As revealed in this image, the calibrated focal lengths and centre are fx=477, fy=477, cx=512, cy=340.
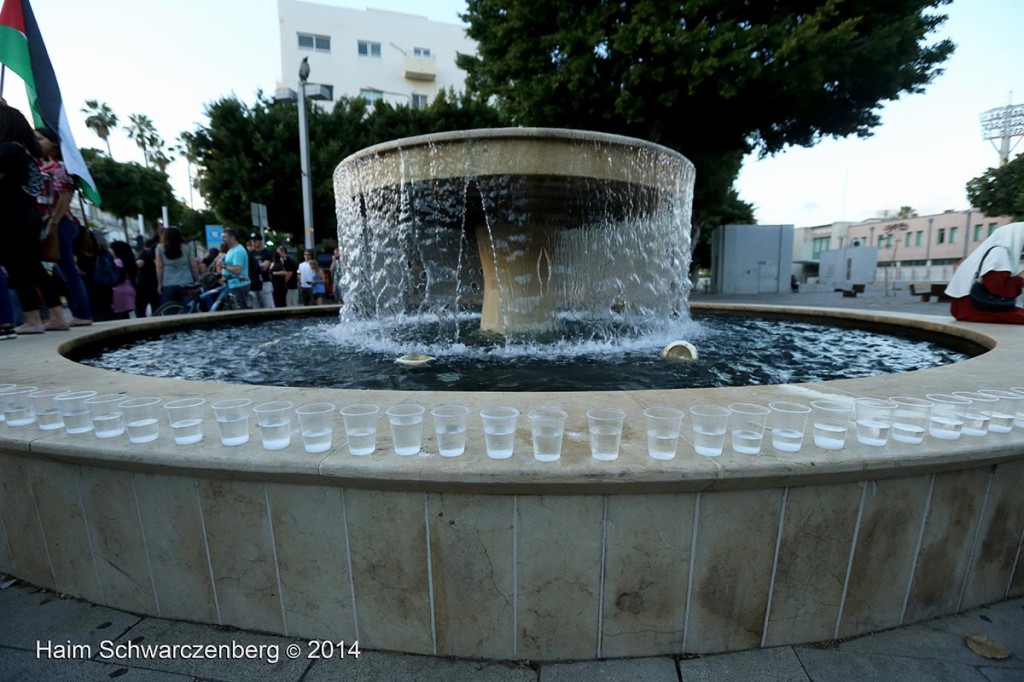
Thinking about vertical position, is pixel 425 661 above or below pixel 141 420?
below

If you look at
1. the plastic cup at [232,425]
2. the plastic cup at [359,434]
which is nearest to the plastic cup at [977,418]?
the plastic cup at [359,434]

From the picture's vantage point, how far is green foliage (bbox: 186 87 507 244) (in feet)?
63.0

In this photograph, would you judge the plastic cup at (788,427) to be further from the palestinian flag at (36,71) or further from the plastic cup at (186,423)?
the palestinian flag at (36,71)

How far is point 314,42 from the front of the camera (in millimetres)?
32469

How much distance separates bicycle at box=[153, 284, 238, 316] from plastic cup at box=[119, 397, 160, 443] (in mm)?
7441

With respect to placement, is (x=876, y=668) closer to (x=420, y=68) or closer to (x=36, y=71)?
(x=36, y=71)

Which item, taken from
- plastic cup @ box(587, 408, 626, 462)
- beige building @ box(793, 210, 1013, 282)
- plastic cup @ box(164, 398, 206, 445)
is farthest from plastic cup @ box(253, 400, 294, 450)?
beige building @ box(793, 210, 1013, 282)

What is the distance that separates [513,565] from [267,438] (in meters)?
0.84

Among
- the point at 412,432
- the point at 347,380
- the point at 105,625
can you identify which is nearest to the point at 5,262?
the point at 347,380

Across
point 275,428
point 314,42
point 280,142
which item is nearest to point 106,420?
point 275,428

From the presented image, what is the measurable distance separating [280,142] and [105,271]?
1551cm

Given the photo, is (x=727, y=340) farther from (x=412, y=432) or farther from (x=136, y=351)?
(x=136, y=351)

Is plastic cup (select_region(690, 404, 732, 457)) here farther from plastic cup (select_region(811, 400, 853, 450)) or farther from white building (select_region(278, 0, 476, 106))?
white building (select_region(278, 0, 476, 106))

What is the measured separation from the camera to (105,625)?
158cm
